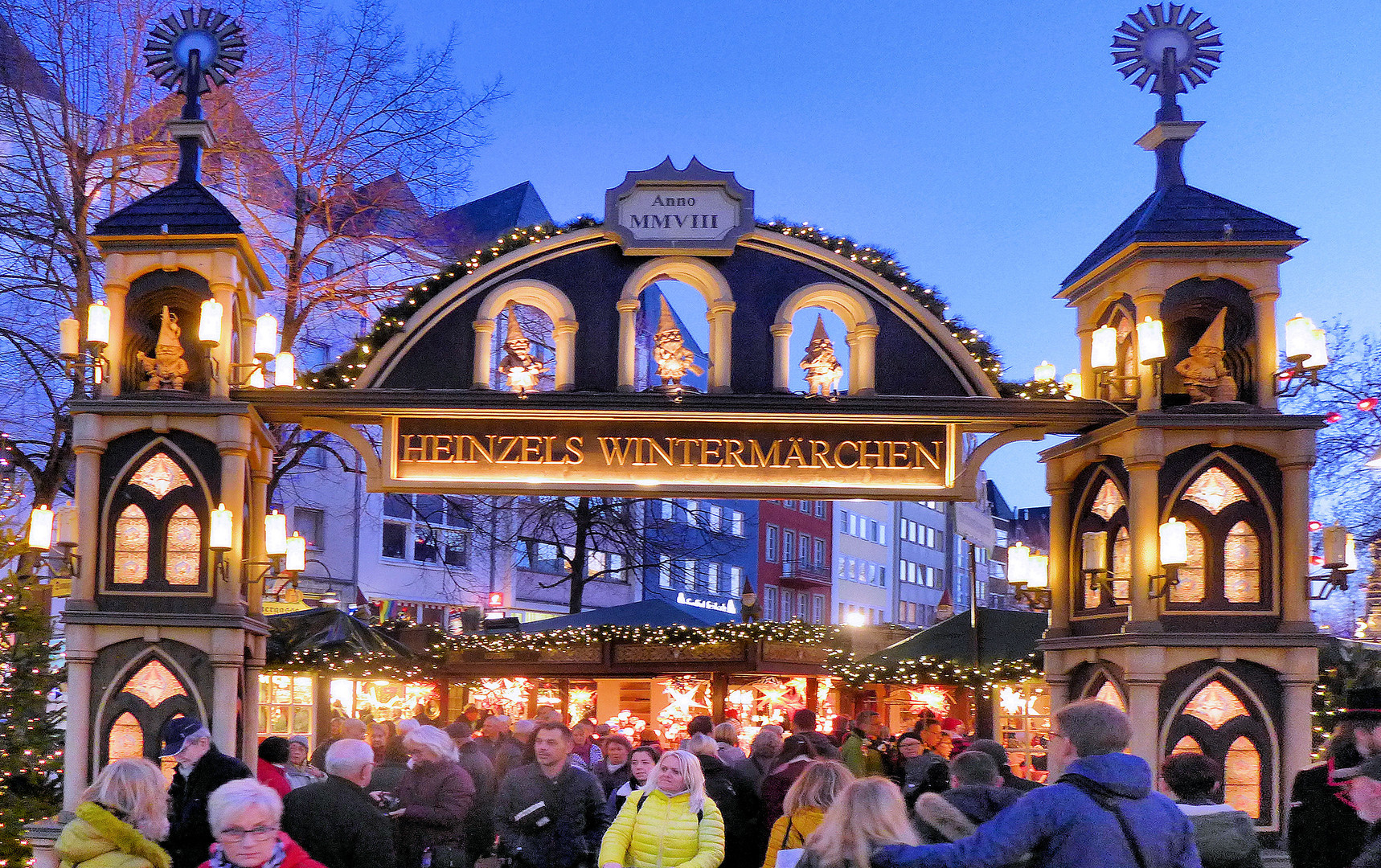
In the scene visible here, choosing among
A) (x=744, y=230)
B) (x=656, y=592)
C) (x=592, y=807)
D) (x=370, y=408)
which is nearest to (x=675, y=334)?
(x=744, y=230)

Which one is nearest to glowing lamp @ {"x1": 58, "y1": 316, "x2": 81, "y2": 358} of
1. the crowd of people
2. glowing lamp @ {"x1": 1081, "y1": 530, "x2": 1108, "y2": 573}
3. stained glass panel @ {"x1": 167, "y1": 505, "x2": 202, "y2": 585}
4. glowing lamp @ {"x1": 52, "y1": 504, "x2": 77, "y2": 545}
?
glowing lamp @ {"x1": 52, "y1": 504, "x2": 77, "y2": 545}

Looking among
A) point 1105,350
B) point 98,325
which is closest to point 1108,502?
point 1105,350

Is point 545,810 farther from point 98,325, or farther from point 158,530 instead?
point 98,325

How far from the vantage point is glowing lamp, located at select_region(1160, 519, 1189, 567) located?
1074 centimetres

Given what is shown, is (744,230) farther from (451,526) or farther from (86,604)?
(451,526)

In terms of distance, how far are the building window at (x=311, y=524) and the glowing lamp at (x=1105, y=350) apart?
2240 centimetres

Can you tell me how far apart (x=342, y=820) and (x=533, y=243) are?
6.52 meters

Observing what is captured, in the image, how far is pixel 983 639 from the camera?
1723 centimetres

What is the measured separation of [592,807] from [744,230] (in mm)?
5409

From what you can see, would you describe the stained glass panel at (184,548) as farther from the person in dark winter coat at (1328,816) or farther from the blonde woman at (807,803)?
the person in dark winter coat at (1328,816)

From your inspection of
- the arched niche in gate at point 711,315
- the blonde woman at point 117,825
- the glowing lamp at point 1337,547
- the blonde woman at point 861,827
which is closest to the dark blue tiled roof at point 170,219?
the arched niche in gate at point 711,315

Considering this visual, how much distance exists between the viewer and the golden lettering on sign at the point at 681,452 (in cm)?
1201

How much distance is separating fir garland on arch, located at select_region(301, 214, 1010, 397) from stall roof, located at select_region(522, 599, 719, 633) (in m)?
9.87

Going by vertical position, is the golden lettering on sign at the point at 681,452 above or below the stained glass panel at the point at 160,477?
above
